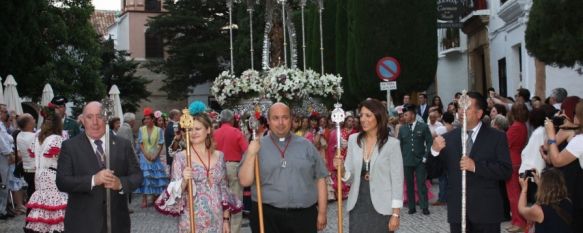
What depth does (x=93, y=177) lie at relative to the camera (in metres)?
6.91

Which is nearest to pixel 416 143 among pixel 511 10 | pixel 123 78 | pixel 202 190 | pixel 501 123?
pixel 501 123

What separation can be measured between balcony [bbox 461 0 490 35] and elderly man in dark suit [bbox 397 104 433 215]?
45.4 feet

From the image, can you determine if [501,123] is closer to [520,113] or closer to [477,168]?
[520,113]

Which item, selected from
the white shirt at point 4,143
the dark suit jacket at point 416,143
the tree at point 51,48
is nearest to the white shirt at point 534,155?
the dark suit jacket at point 416,143

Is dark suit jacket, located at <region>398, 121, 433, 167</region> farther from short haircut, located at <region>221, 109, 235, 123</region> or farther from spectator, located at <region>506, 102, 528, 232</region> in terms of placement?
short haircut, located at <region>221, 109, 235, 123</region>

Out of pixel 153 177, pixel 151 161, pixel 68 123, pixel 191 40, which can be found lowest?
pixel 153 177

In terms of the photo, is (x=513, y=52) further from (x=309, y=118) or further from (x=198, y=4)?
(x=198, y=4)

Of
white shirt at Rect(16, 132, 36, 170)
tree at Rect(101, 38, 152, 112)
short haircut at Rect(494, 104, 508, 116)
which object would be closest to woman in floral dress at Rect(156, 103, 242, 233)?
white shirt at Rect(16, 132, 36, 170)

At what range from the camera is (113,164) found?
720 cm

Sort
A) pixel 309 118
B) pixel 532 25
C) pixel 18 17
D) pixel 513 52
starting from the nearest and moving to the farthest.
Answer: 1. pixel 532 25
2. pixel 309 118
3. pixel 513 52
4. pixel 18 17

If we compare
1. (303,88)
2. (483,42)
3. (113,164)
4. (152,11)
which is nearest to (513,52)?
(483,42)

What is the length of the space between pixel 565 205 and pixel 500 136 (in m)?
0.76

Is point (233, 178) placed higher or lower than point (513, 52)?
lower

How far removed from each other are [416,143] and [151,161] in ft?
17.3
